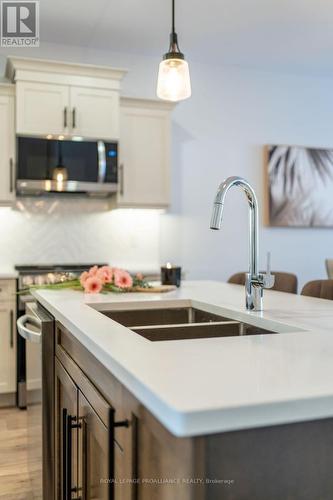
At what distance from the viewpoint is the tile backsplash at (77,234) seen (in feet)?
13.5

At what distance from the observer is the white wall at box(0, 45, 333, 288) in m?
4.61

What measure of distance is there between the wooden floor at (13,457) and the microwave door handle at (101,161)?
5.85 feet

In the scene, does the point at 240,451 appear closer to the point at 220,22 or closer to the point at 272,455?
the point at 272,455

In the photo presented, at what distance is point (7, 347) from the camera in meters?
3.63

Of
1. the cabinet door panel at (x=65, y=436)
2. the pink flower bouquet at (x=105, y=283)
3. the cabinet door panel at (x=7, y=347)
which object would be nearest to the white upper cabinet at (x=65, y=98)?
the cabinet door panel at (x=7, y=347)

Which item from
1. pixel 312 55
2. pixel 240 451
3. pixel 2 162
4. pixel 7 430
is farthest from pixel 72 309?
pixel 312 55

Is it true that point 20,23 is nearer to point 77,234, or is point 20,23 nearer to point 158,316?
point 77,234

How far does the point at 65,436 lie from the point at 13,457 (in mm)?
1361

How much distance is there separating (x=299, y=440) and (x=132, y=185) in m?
3.45

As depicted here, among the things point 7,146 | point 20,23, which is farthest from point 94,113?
point 20,23

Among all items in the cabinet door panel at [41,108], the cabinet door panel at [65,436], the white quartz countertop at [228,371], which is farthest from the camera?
the cabinet door panel at [41,108]

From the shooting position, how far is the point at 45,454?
6.09 ft

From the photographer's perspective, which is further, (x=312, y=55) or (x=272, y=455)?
(x=312, y=55)

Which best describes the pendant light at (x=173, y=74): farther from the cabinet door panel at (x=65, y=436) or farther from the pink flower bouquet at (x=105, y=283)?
the cabinet door panel at (x=65, y=436)
